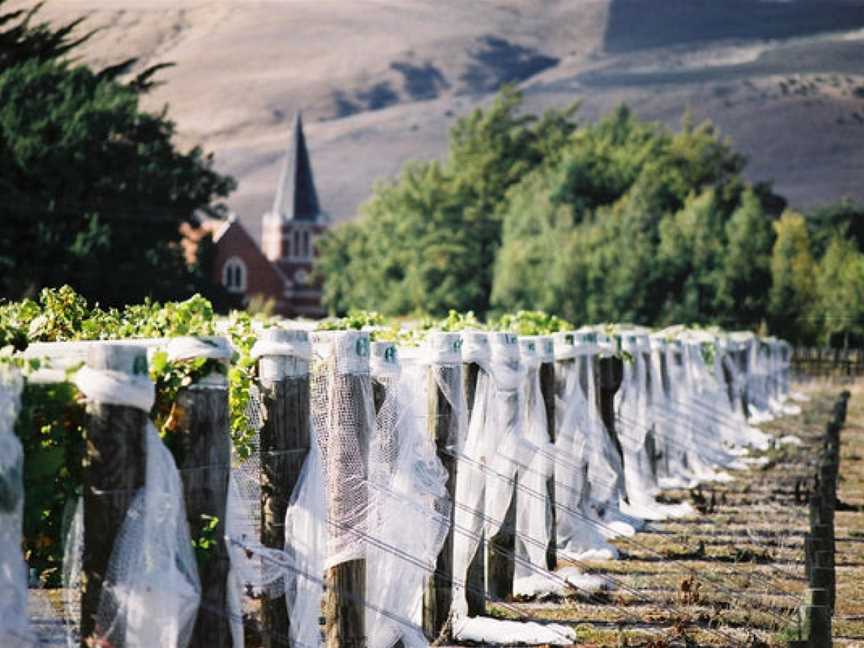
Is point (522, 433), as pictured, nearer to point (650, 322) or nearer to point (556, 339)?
point (556, 339)

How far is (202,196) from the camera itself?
212ft

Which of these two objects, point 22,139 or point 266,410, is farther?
point 22,139

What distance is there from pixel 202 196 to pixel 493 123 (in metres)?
67.3

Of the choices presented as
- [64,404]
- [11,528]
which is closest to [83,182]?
[64,404]

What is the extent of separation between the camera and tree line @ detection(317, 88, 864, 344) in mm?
94125

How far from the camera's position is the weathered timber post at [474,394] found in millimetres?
11112

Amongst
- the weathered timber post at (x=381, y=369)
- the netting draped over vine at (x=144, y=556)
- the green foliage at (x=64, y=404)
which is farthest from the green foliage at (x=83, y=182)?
the netting draped over vine at (x=144, y=556)

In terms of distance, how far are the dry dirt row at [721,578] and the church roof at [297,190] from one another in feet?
547

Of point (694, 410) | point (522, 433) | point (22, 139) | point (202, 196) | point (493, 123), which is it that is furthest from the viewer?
point (493, 123)

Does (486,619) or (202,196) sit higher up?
(202,196)

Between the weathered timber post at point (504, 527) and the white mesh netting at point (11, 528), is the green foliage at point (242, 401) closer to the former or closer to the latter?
the white mesh netting at point (11, 528)

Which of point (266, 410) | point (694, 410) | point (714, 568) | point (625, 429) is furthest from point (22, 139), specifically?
point (266, 410)

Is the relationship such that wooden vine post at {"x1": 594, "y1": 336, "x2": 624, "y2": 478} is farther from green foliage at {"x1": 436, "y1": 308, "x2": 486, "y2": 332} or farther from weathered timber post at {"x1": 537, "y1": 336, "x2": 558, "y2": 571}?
weathered timber post at {"x1": 537, "y1": 336, "x2": 558, "y2": 571}

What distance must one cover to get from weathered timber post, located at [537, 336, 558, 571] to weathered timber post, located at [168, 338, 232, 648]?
6.20 m
